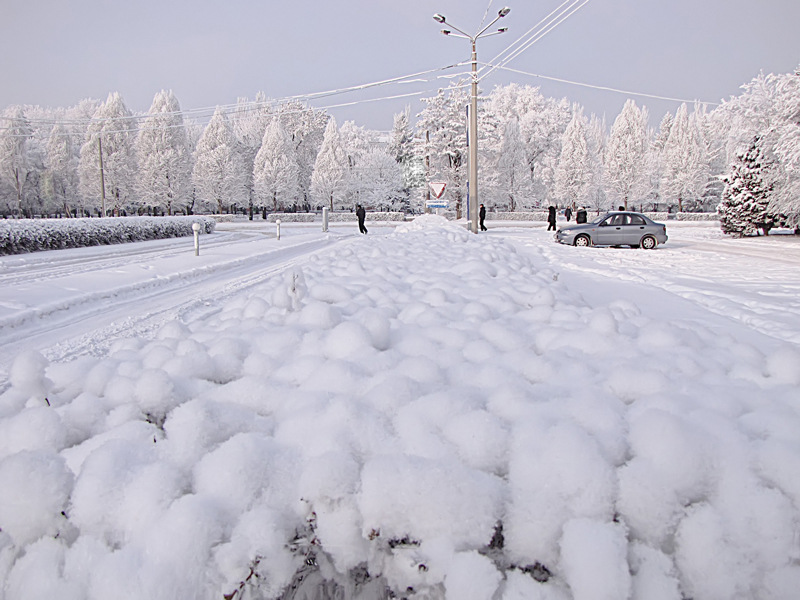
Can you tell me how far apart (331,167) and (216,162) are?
1206 cm

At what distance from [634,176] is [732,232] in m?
29.1

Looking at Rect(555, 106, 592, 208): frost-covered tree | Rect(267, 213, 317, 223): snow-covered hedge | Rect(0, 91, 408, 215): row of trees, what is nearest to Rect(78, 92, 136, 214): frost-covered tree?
Rect(0, 91, 408, 215): row of trees

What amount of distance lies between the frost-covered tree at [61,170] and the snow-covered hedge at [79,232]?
1531 inches

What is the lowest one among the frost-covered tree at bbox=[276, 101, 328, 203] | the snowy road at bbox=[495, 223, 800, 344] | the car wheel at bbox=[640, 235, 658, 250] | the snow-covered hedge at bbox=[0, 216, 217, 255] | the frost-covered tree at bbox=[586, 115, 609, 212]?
the snowy road at bbox=[495, 223, 800, 344]

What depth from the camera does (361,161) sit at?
5619cm

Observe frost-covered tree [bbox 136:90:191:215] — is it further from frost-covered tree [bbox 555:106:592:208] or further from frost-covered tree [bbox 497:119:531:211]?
frost-covered tree [bbox 555:106:592:208]

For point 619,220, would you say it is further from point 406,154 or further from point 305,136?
point 305,136

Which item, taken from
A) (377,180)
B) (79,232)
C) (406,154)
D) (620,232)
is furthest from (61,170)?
(620,232)

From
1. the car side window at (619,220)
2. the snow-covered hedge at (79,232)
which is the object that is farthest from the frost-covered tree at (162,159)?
the car side window at (619,220)

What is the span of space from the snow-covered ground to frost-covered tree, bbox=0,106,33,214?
6344cm

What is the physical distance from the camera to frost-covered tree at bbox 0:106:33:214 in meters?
50.6

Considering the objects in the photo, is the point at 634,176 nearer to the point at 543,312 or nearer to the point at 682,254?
the point at 682,254

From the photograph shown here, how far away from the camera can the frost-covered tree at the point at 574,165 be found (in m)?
49.3

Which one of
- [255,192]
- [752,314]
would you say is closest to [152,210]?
[255,192]
